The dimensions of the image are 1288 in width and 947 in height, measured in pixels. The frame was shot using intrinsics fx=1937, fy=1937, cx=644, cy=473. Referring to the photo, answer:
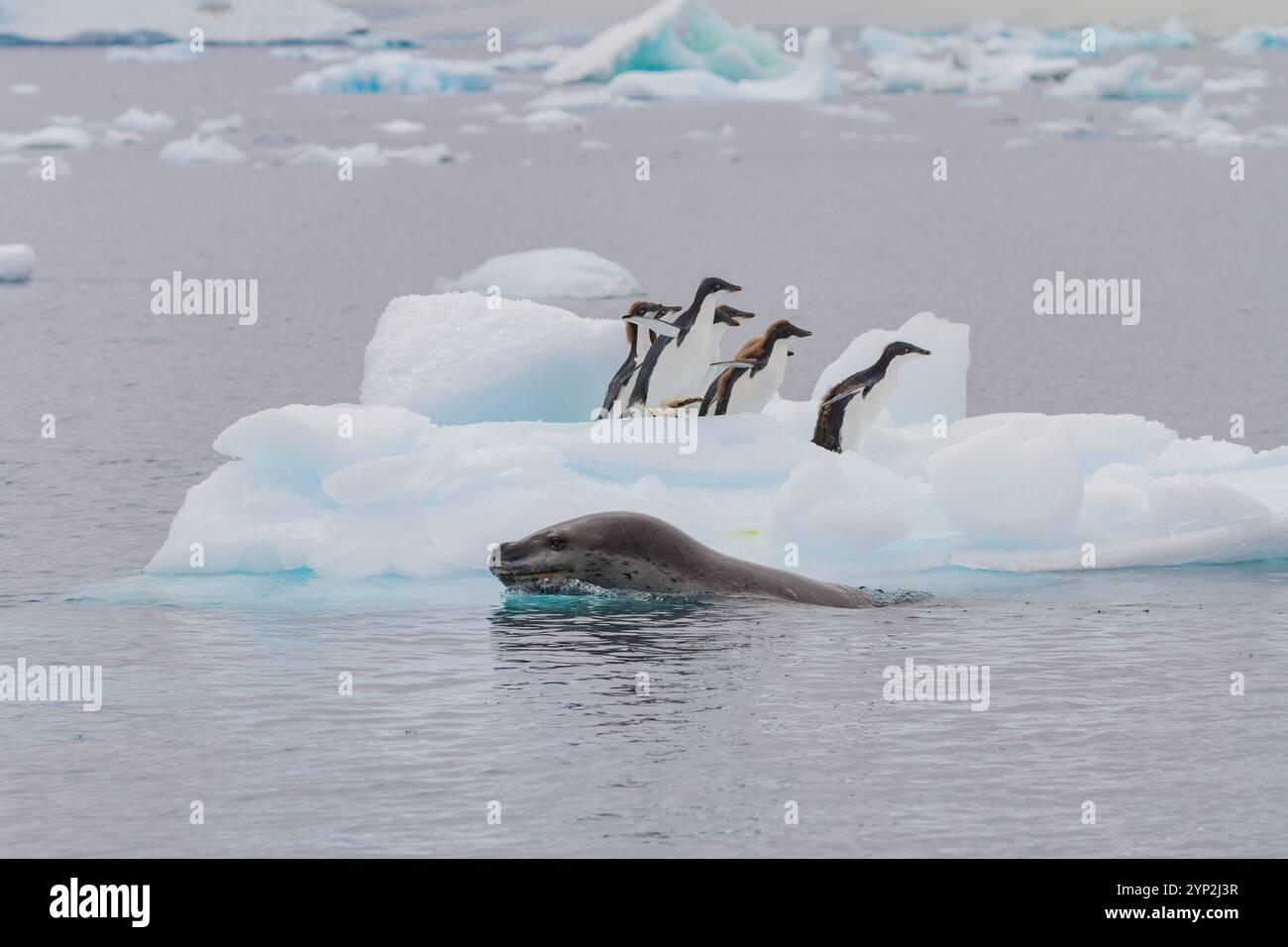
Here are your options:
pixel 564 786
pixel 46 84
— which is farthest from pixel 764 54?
pixel 564 786

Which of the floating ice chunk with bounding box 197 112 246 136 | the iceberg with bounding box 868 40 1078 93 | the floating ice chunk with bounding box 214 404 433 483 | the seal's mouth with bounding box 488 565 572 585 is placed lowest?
the seal's mouth with bounding box 488 565 572 585

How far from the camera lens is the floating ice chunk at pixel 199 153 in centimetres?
7075

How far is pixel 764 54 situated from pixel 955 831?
244 feet

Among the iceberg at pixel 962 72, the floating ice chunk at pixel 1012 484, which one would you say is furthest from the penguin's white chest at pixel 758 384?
the iceberg at pixel 962 72

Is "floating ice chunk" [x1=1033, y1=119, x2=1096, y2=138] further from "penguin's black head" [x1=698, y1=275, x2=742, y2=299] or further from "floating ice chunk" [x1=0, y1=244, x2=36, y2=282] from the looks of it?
"penguin's black head" [x1=698, y1=275, x2=742, y2=299]

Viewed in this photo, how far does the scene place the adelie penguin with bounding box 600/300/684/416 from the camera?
56.0 ft

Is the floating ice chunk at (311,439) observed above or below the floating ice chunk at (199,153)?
below

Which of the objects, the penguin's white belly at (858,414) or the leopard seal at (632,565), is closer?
the leopard seal at (632,565)

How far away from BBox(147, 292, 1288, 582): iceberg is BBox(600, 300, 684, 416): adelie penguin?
0.78 meters

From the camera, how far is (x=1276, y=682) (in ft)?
37.7

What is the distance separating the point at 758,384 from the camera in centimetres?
1758

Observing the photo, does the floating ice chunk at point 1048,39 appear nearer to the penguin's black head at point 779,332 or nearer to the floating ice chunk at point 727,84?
the floating ice chunk at point 727,84

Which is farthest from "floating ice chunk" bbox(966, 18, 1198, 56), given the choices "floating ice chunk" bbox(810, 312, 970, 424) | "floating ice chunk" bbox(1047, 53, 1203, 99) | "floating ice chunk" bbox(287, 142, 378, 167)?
"floating ice chunk" bbox(810, 312, 970, 424)

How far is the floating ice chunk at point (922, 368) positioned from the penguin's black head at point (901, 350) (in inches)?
31.4
